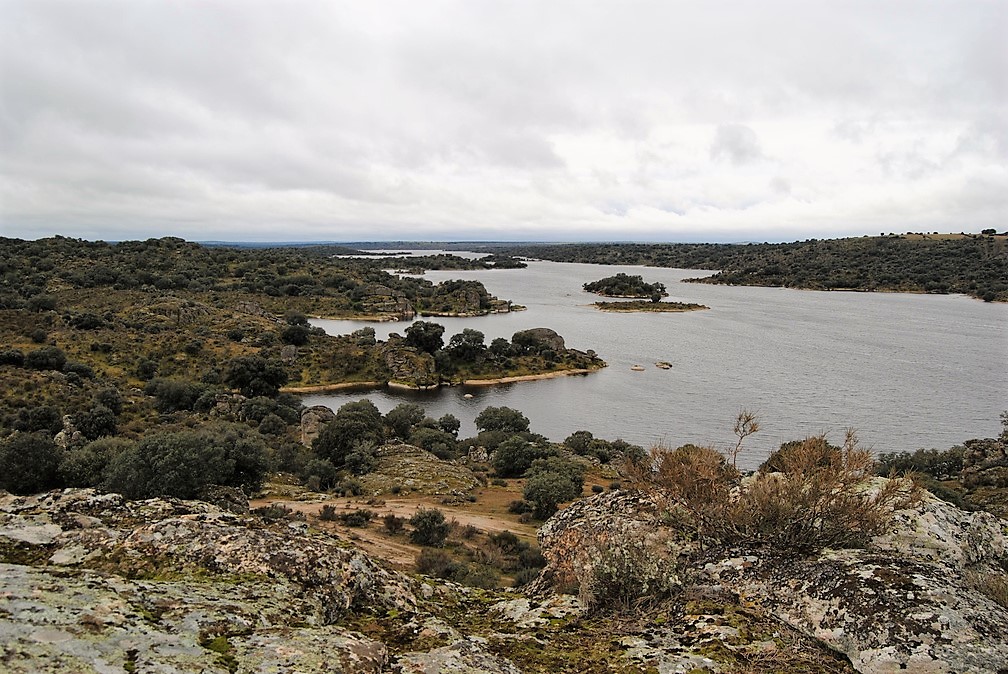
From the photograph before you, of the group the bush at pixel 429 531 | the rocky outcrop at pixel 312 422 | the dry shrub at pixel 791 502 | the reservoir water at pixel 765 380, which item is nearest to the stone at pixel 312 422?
the rocky outcrop at pixel 312 422

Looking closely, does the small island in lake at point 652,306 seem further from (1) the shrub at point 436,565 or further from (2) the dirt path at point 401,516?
(1) the shrub at point 436,565

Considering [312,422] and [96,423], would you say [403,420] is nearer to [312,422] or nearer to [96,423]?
[312,422]

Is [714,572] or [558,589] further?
[558,589]

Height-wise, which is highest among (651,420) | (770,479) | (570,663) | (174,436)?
(770,479)

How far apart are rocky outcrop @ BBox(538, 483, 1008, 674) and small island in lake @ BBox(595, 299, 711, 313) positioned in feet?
356

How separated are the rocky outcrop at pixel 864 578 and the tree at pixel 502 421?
31.3 meters

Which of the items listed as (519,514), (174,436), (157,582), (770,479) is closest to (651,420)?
(519,514)

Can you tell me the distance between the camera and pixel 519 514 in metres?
20.7

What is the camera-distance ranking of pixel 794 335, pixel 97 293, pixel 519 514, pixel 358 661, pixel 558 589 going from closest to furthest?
pixel 358 661 → pixel 558 589 → pixel 519 514 → pixel 97 293 → pixel 794 335

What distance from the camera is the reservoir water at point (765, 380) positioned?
140 ft

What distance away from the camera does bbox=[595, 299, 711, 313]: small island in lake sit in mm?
112438

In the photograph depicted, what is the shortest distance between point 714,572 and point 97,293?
86.4 m

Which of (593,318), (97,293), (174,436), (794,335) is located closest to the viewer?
(174,436)

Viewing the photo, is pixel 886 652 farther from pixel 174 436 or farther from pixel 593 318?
pixel 593 318
